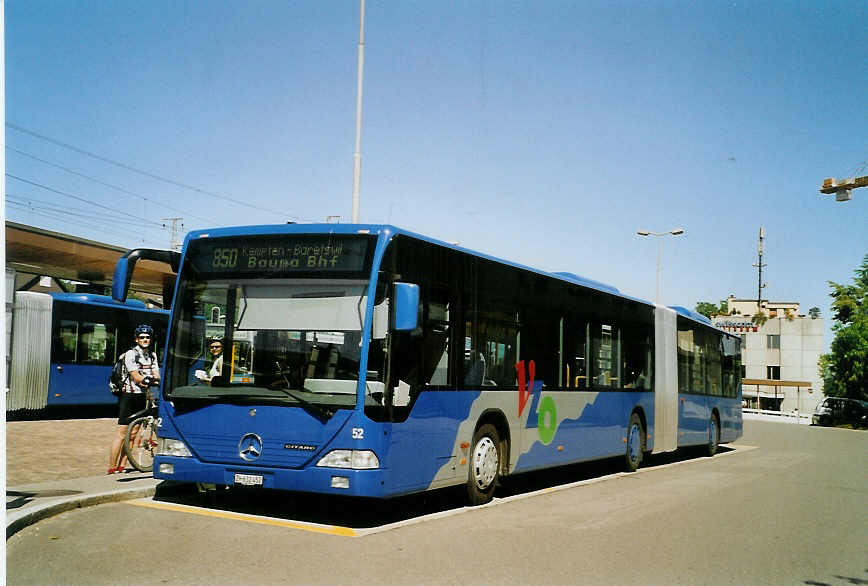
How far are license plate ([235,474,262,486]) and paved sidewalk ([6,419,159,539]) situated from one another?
5.52ft

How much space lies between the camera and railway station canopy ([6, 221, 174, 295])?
27.7 m

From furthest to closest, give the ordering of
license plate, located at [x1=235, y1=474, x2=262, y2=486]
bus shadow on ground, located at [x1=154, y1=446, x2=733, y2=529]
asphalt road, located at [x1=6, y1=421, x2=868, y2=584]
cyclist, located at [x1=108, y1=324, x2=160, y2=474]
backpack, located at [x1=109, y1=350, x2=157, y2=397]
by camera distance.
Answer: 1. backpack, located at [x1=109, y1=350, x2=157, y2=397]
2. cyclist, located at [x1=108, y1=324, x2=160, y2=474]
3. bus shadow on ground, located at [x1=154, y1=446, x2=733, y2=529]
4. license plate, located at [x1=235, y1=474, x2=262, y2=486]
5. asphalt road, located at [x1=6, y1=421, x2=868, y2=584]

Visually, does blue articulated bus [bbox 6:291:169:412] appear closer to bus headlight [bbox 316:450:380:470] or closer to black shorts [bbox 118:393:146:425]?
black shorts [bbox 118:393:146:425]

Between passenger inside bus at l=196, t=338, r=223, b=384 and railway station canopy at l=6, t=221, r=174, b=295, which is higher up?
railway station canopy at l=6, t=221, r=174, b=295

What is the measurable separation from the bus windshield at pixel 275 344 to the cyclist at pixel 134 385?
257 cm

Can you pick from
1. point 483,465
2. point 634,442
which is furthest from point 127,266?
point 634,442

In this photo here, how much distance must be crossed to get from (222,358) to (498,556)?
3.46 metres

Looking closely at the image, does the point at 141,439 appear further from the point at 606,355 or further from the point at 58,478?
the point at 606,355

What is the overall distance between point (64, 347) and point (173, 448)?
15820 millimetres

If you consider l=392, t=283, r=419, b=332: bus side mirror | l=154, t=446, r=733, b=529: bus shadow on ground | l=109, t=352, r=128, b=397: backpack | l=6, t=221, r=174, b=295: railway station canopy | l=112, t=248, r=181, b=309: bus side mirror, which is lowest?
l=154, t=446, r=733, b=529: bus shadow on ground

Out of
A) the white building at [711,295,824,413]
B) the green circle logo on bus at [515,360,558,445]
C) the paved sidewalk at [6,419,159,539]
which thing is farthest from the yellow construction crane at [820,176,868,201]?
the white building at [711,295,824,413]

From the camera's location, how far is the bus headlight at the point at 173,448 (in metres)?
8.88

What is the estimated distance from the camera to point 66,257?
1189 inches

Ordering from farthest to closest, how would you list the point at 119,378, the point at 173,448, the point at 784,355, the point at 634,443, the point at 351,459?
the point at 784,355 < the point at 634,443 < the point at 119,378 < the point at 173,448 < the point at 351,459
